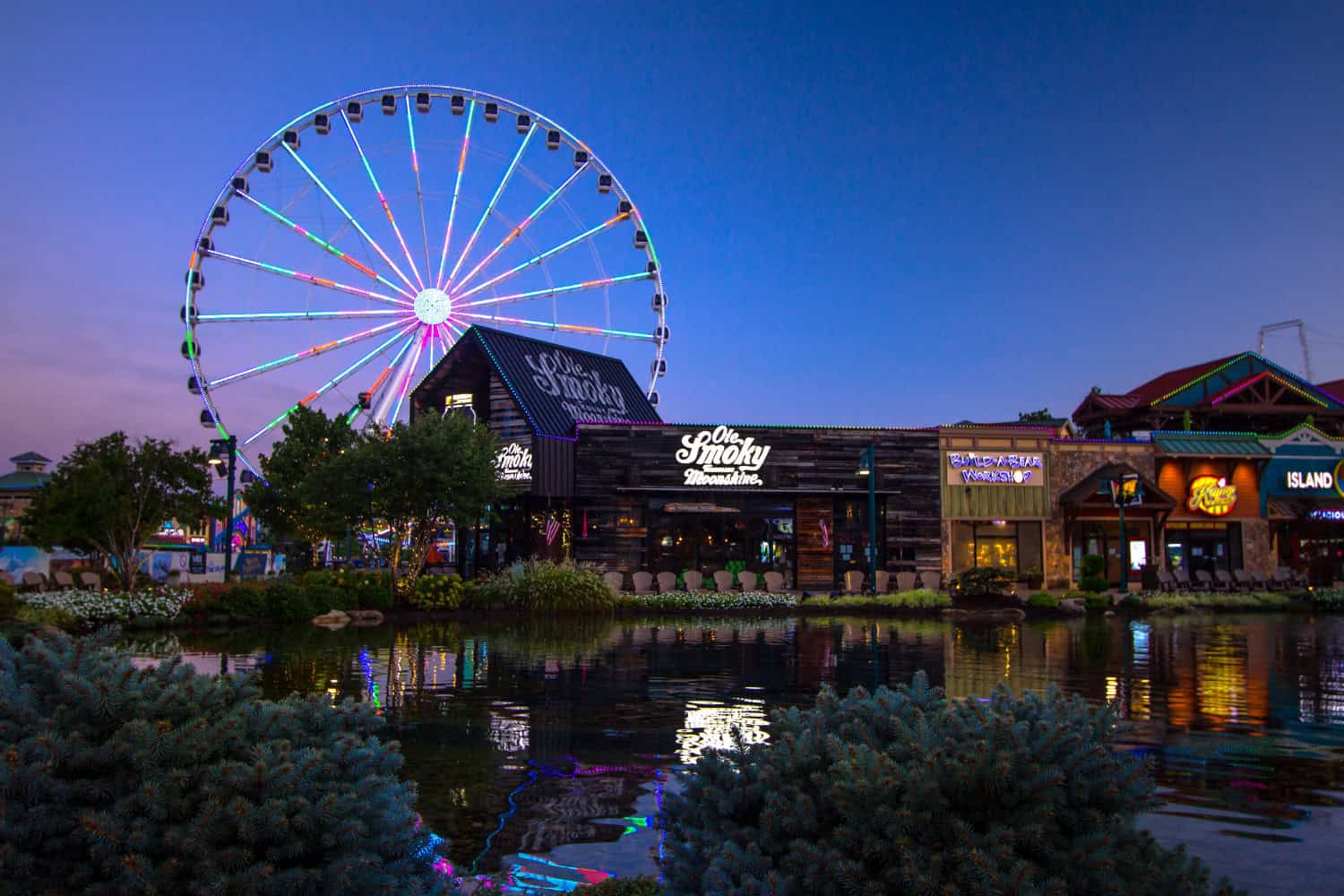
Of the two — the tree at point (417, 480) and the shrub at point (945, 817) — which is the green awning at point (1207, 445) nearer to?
the tree at point (417, 480)

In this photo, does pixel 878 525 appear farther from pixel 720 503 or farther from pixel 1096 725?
pixel 1096 725

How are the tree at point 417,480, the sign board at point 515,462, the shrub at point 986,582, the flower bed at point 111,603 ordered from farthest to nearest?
1. the sign board at point 515,462
2. the shrub at point 986,582
3. the tree at point 417,480
4. the flower bed at point 111,603

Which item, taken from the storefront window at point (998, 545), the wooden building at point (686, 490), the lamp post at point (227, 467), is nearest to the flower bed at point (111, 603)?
the lamp post at point (227, 467)

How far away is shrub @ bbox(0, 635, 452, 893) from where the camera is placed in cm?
312

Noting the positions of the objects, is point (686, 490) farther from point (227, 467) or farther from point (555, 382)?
point (227, 467)

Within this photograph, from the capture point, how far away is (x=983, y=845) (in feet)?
10.2

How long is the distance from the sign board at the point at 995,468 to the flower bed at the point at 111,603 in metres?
25.8

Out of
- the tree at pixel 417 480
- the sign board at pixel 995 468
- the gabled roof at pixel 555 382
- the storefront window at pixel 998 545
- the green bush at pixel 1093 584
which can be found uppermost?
the gabled roof at pixel 555 382

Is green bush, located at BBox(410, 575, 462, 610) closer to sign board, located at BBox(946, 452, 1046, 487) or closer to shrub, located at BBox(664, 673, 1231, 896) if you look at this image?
sign board, located at BBox(946, 452, 1046, 487)

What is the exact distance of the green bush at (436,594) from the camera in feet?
85.7

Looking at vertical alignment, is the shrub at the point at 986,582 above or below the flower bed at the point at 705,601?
above

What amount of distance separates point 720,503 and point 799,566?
3448 mm

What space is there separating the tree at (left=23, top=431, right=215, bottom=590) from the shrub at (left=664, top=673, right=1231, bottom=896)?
24244 millimetres

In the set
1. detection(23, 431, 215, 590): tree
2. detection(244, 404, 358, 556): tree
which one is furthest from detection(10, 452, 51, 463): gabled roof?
detection(23, 431, 215, 590): tree
